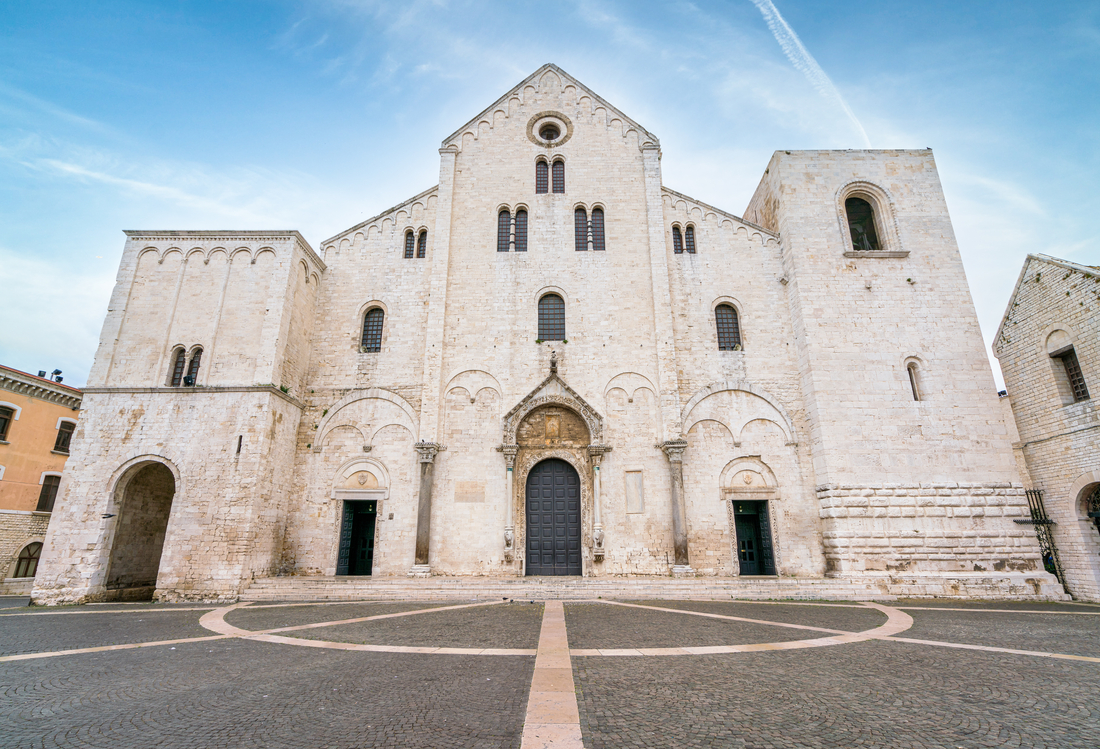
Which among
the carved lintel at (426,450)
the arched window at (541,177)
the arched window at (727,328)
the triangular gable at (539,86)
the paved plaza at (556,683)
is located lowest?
the paved plaza at (556,683)

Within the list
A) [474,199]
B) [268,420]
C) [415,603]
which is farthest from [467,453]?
[474,199]

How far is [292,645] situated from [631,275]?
14848mm

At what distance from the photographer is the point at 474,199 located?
1914cm

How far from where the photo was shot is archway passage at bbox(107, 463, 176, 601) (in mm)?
14945

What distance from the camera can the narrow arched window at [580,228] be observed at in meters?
18.8

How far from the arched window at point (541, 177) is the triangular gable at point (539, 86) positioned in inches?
109

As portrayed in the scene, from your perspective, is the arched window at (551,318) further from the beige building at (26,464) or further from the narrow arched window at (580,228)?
the beige building at (26,464)

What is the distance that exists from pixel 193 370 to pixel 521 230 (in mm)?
12091

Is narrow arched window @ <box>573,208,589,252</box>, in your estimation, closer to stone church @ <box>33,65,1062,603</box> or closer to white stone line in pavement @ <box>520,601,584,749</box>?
stone church @ <box>33,65,1062,603</box>

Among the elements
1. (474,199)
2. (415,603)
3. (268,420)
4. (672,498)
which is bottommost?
(415,603)

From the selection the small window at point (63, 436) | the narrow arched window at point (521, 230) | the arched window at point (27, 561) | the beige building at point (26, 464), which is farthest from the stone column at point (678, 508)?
the small window at point (63, 436)

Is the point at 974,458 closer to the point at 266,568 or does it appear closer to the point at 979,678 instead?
the point at 979,678

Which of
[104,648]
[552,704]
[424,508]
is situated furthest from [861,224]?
[104,648]

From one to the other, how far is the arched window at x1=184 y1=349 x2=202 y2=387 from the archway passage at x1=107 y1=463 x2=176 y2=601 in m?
2.92
